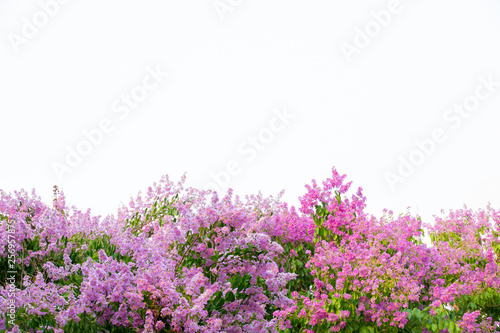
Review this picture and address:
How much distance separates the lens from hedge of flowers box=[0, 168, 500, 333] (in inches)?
198

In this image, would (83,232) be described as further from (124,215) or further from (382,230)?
(382,230)

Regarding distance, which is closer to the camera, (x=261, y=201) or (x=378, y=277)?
(x=378, y=277)

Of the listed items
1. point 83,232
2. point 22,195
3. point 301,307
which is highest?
point 22,195

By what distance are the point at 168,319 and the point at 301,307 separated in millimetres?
3737

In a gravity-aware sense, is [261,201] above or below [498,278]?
above

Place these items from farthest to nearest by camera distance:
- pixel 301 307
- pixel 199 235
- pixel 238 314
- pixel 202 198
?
pixel 301 307 < pixel 202 198 < pixel 199 235 < pixel 238 314

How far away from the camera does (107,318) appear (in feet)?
16.8

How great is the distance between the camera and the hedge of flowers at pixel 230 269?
5020mm

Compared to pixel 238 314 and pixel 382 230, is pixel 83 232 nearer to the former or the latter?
pixel 238 314

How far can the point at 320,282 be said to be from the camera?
8.18 meters

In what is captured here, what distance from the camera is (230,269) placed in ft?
18.9

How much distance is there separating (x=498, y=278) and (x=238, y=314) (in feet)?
22.2

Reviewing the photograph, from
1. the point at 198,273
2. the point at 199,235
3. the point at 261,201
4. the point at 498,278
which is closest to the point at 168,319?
the point at 198,273

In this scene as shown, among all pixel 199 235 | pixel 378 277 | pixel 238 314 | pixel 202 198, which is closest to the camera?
pixel 238 314
